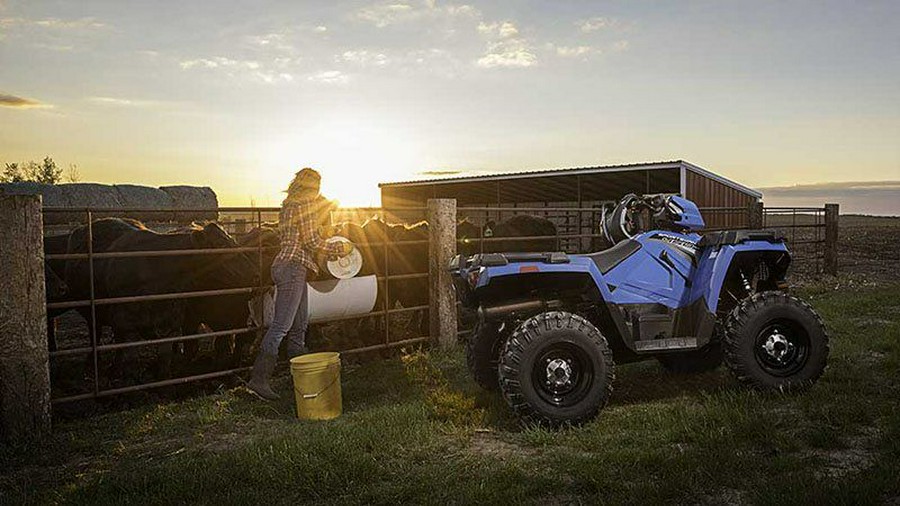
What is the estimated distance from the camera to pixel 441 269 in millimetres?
8344

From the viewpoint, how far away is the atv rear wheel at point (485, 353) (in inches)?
231

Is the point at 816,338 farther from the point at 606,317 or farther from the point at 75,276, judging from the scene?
the point at 75,276

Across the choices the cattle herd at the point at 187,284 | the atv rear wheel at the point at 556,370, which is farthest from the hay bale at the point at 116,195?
the atv rear wheel at the point at 556,370

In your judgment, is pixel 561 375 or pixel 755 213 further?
pixel 755 213

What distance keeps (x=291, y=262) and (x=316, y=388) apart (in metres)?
1.28

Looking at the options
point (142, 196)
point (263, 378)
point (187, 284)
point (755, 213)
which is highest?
point (142, 196)

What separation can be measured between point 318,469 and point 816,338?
408 cm

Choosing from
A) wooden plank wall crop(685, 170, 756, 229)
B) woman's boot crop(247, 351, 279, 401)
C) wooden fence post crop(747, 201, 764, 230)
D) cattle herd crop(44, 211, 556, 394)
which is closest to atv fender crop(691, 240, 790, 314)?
cattle herd crop(44, 211, 556, 394)

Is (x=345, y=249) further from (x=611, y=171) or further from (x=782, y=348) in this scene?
(x=611, y=171)

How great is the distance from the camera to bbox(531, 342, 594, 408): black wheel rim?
5.02m

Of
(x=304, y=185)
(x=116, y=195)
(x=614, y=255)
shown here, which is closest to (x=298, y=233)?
(x=304, y=185)

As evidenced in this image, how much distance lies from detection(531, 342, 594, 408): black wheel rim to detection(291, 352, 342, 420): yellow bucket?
5.35ft

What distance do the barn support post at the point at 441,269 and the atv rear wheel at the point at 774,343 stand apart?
3.54 metres

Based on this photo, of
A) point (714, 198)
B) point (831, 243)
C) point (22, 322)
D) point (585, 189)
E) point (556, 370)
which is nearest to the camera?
point (556, 370)
